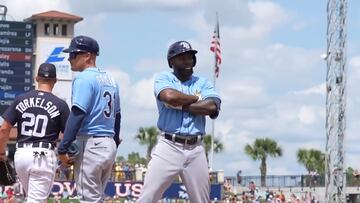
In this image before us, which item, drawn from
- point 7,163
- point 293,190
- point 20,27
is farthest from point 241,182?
point 7,163

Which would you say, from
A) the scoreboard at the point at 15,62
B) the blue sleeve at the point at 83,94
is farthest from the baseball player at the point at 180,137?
the scoreboard at the point at 15,62

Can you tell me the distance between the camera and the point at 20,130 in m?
11.0

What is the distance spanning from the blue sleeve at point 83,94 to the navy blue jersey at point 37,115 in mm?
827

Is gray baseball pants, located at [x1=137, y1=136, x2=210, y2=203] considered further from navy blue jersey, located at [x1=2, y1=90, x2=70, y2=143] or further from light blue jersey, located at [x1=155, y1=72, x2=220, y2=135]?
navy blue jersey, located at [x1=2, y1=90, x2=70, y2=143]

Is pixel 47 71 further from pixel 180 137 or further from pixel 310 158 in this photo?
pixel 310 158

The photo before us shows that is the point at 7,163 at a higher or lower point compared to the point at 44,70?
lower

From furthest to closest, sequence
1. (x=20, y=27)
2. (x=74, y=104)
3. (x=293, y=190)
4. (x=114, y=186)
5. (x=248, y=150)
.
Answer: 1. (x=248, y=150)
2. (x=293, y=190)
3. (x=20, y=27)
4. (x=114, y=186)
5. (x=74, y=104)

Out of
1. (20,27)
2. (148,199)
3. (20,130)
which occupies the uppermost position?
(20,27)

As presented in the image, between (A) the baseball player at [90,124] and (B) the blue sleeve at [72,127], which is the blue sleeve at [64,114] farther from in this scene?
(B) the blue sleeve at [72,127]

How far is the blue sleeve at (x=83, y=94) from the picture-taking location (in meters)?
10.1

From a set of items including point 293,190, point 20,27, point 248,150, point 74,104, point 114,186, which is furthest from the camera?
point 248,150

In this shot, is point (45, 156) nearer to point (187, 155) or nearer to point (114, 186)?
point (187, 155)

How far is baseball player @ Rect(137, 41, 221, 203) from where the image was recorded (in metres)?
10.1

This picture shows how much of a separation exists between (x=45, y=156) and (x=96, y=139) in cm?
90
